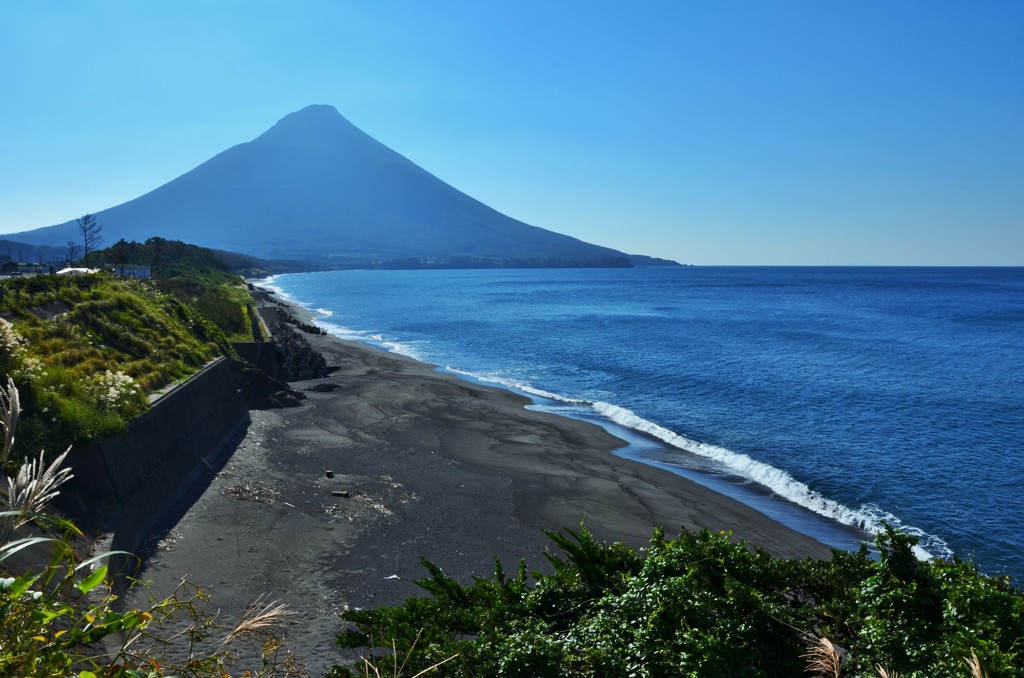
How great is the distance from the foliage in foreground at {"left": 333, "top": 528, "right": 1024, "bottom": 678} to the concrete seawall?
7.11 m

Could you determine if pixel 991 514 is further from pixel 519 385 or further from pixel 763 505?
pixel 519 385

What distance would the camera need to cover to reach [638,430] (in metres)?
27.2

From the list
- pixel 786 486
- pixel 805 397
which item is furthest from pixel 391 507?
pixel 805 397

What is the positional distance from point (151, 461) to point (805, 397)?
29.2 m

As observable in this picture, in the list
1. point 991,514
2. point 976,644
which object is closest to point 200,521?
point 976,644

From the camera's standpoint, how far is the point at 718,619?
479 centimetres

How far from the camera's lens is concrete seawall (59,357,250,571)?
12047 millimetres

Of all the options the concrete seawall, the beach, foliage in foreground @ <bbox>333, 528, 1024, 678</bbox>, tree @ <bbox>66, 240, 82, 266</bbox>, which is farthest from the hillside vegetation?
tree @ <bbox>66, 240, 82, 266</bbox>

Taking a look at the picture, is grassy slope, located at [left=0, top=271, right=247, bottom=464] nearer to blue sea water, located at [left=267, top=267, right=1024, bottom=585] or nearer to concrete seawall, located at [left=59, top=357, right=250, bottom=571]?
concrete seawall, located at [left=59, top=357, right=250, bottom=571]

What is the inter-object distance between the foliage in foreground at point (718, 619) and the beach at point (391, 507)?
16.7ft

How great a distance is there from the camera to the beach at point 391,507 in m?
12.0

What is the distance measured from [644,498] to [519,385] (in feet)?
61.6

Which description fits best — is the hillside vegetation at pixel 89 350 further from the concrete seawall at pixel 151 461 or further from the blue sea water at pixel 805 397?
the blue sea water at pixel 805 397

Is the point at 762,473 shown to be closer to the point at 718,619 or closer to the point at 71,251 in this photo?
the point at 718,619
